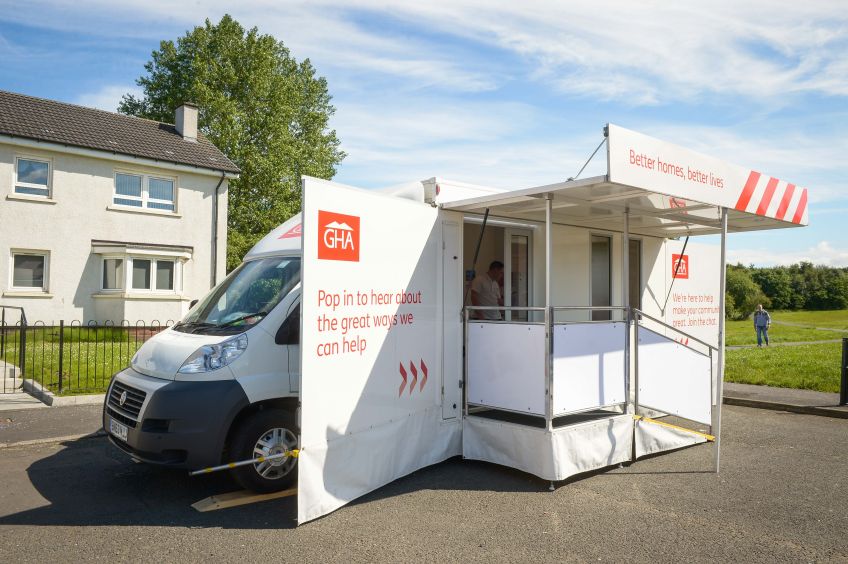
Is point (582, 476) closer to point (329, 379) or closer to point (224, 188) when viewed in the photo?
point (329, 379)

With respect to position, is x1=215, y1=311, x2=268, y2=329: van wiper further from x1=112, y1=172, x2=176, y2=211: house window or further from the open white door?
x1=112, y1=172, x2=176, y2=211: house window

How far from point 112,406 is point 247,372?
4.67 feet

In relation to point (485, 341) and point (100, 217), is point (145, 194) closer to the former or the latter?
point (100, 217)

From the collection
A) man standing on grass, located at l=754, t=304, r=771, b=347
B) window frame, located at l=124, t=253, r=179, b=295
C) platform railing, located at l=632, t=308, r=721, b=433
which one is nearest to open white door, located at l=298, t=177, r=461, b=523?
platform railing, located at l=632, t=308, r=721, b=433

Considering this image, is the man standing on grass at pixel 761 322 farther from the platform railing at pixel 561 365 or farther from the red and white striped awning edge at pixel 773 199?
the platform railing at pixel 561 365

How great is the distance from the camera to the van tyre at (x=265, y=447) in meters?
5.21

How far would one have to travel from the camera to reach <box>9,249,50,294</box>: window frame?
19.1 metres

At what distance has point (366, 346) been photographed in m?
5.50

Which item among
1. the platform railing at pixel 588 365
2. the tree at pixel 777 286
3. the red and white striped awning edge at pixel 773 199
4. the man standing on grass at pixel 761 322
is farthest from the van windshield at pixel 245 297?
the tree at pixel 777 286

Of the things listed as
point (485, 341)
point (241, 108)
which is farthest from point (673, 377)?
point (241, 108)

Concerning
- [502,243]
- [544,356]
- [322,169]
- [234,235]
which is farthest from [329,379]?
[322,169]

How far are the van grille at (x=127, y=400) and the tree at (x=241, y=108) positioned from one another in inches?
988

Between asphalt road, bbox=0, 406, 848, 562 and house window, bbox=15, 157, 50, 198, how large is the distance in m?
15.9

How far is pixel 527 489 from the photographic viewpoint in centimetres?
573
